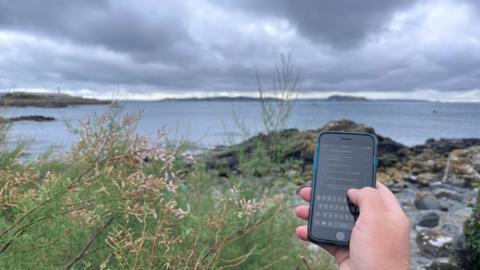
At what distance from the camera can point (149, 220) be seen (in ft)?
8.66

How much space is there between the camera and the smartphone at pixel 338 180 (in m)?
2.28

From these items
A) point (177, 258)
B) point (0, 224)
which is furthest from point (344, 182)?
point (0, 224)

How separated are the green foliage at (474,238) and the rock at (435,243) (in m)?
0.74

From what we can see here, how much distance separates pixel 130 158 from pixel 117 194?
0.19m

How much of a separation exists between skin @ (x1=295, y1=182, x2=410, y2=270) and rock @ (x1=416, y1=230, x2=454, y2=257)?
660 cm

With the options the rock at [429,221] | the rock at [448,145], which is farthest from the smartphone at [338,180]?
the rock at [448,145]

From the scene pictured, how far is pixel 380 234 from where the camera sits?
179 cm

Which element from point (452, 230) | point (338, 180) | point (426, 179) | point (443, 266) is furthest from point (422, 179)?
point (338, 180)

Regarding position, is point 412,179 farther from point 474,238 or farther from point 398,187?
point 474,238

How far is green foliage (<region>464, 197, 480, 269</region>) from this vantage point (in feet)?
20.7

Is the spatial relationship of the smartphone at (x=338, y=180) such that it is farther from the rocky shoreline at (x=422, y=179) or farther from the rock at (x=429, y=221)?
the rock at (x=429, y=221)

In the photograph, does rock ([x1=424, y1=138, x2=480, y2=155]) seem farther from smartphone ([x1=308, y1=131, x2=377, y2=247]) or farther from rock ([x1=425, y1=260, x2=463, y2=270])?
smartphone ([x1=308, y1=131, x2=377, y2=247])

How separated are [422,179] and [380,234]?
60.5 feet

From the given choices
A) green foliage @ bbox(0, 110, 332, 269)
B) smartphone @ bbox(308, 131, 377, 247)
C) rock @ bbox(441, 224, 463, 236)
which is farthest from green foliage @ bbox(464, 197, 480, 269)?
green foliage @ bbox(0, 110, 332, 269)
